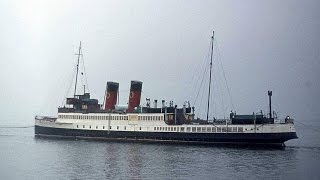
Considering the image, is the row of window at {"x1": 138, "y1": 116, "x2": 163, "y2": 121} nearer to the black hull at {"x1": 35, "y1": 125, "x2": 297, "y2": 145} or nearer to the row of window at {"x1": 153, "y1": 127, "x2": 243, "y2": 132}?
the row of window at {"x1": 153, "y1": 127, "x2": 243, "y2": 132}

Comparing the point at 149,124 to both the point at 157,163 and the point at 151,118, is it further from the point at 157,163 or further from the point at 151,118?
the point at 157,163

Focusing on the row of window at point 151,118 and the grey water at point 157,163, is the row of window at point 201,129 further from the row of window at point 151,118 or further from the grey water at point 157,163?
the grey water at point 157,163

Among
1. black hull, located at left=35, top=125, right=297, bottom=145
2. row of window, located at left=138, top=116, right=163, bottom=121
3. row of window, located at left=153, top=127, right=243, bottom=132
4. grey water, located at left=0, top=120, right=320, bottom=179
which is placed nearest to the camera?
grey water, located at left=0, top=120, right=320, bottom=179

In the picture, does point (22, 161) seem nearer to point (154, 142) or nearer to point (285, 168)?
point (154, 142)

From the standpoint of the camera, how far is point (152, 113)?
7694 cm

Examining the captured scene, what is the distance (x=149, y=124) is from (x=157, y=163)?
24686 mm

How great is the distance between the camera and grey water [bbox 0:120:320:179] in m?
44.2

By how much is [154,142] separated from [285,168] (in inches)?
1231

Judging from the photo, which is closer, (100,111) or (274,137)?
(274,137)

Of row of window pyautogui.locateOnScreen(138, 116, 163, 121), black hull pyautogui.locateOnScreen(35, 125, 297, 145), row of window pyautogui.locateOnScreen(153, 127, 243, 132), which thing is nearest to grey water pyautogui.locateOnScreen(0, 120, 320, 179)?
black hull pyautogui.locateOnScreen(35, 125, 297, 145)

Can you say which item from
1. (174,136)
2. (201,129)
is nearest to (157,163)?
(201,129)

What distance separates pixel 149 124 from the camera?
76562mm

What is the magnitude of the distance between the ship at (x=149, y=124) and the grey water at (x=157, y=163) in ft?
8.04

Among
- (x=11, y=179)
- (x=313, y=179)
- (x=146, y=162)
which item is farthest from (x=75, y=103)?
(x=313, y=179)
